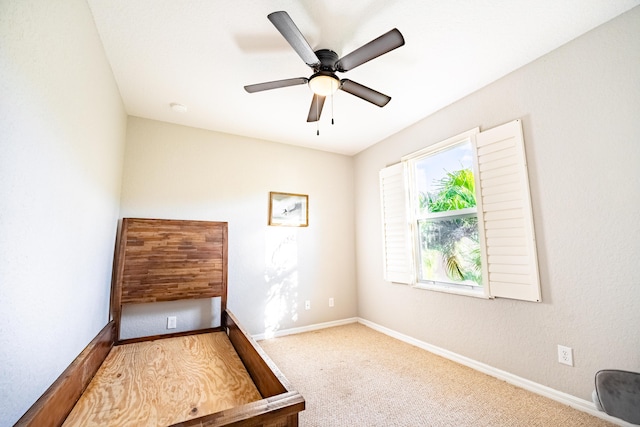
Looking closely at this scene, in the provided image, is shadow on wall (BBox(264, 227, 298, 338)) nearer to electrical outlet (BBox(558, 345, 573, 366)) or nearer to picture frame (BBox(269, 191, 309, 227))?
picture frame (BBox(269, 191, 309, 227))

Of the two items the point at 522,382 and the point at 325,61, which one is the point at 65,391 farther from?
the point at 522,382

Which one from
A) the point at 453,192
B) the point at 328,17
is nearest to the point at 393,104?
the point at 453,192

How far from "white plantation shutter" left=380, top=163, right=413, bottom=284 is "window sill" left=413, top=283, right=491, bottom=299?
0.56 feet

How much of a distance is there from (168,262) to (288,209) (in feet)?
5.27

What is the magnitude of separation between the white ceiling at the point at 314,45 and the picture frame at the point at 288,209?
1.16 m

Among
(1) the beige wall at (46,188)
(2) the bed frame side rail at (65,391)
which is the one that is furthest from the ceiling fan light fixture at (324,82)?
(2) the bed frame side rail at (65,391)

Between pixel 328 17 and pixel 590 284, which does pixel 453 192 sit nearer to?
pixel 590 284

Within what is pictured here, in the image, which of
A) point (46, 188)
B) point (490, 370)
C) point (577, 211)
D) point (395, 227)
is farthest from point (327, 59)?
→ point (490, 370)

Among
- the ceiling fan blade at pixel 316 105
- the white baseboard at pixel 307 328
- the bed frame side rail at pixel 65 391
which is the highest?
the ceiling fan blade at pixel 316 105

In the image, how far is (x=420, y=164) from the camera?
332 centimetres

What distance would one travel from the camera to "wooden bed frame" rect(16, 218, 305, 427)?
1492mm

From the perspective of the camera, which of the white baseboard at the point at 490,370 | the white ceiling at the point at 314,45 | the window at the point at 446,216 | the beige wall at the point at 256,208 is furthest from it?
the beige wall at the point at 256,208

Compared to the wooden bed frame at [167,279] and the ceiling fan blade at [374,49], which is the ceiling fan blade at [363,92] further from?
the wooden bed frame at [167,279]

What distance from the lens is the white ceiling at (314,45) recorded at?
172 centimetres
